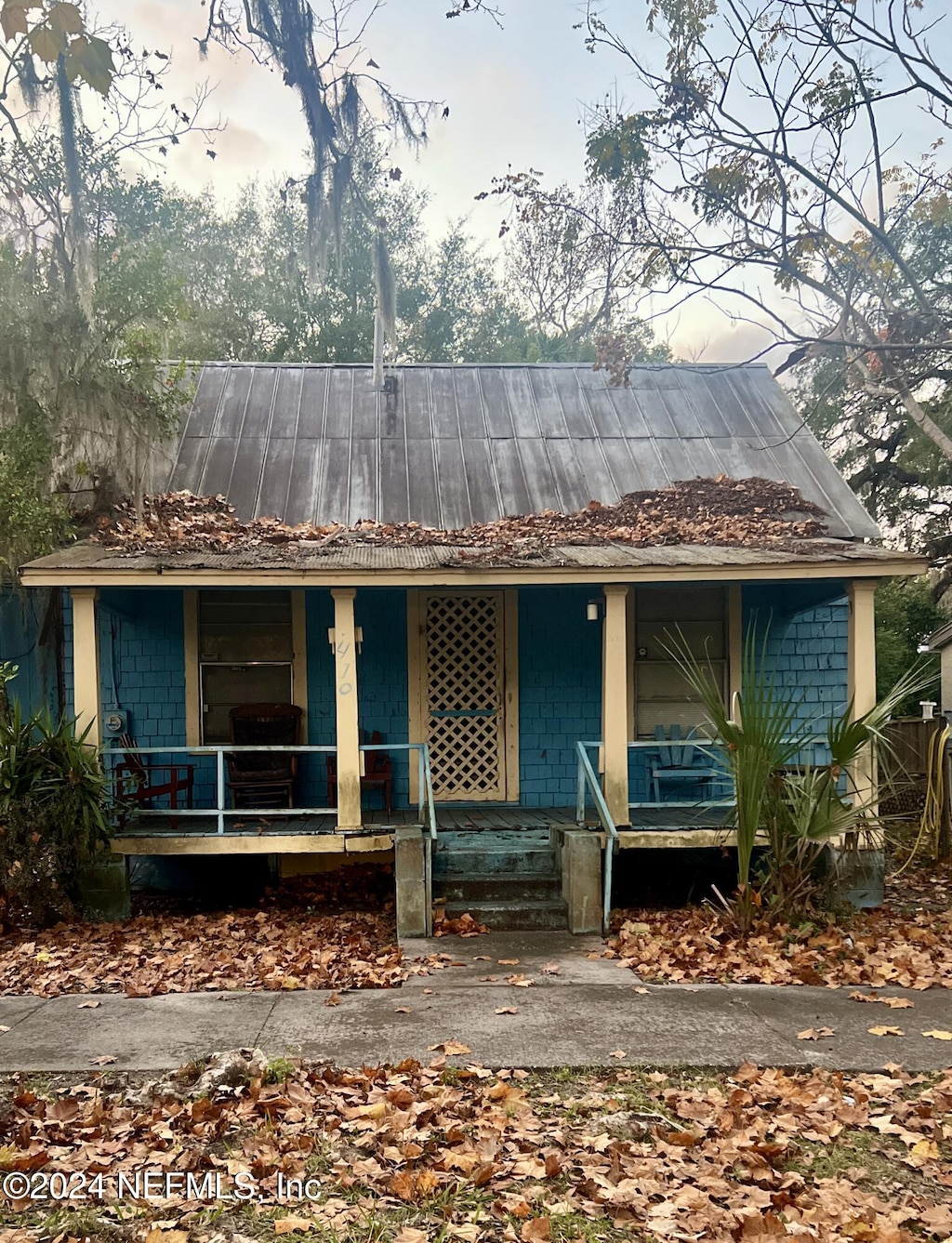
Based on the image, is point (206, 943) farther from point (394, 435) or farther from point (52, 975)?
point (394, 435)

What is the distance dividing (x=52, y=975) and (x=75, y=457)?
208 inches

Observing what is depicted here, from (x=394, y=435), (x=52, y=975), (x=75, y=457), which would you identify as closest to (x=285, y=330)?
(x=394, y=435)

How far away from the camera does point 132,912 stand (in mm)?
8688

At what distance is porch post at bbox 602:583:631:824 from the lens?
8305 mm

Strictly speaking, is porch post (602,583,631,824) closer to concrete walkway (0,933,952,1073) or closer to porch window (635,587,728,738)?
porch window (635,587,728,738)

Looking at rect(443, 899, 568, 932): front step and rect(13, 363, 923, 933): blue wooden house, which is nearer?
rect(443, 899, 568, 932): front step

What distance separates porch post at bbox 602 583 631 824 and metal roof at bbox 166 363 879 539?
2.35 metres

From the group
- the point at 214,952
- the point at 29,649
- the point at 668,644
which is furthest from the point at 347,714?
the point at 29,649

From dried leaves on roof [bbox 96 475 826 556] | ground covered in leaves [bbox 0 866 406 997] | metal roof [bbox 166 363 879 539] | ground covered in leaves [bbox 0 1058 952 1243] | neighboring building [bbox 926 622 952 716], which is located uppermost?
metal roof [bbox 166 363 879 539]

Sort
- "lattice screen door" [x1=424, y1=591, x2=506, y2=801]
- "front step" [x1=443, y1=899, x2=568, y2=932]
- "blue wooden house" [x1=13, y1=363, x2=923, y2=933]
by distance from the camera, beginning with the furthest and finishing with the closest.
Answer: "lattice screen door" [x1=424, y1=591, x2=506, y2=801] < "blue wooden house" [x1=13, y1=363, x2=923, y2=933] < "front step" [x1=443, y1=899, x2=568, y2=932]

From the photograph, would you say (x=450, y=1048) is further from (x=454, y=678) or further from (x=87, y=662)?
(x=454, y=678)

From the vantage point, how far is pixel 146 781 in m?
9.16

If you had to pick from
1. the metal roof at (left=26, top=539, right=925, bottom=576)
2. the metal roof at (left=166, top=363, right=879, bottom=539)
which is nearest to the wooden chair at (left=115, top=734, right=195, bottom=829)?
the metal roof at (left=26, top=539, right=925, bottom=576)

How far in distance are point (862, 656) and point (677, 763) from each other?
2.26m
